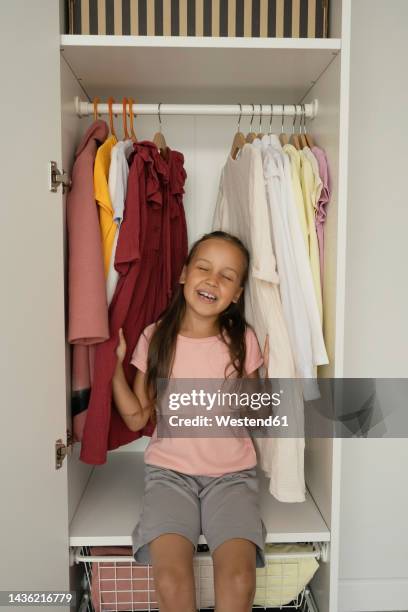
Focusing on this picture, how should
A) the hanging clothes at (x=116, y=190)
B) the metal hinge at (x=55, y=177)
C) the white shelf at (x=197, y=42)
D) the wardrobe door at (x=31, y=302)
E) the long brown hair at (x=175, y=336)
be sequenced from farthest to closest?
the long brown hair at (x=175, y=336) < the hanging clothes at (x=116, y=190) < the white shelf at (x=197, y=42) < the metal hinge at (x=55, y=177) < the wardrobe door at (x=31, y=302)

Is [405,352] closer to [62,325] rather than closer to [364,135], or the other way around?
[364,135]

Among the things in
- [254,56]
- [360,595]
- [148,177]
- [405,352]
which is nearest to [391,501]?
[360,595]

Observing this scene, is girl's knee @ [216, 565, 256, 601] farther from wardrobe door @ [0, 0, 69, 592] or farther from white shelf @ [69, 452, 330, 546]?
Result: wardrobe door @ [0, 0, 69, 592]

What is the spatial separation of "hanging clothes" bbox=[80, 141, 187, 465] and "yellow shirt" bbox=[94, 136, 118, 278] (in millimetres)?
43

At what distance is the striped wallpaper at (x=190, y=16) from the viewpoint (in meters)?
1.47

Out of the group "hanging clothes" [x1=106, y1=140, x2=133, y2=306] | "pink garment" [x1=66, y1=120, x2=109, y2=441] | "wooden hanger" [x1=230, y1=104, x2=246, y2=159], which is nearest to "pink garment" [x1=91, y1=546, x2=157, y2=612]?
"pink garment" [x1=66, y1=120, x2=109, y2=441]

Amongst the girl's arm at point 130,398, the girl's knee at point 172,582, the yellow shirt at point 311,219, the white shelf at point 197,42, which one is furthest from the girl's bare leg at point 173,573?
the white shelf at point 197,42

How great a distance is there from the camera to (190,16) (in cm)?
148

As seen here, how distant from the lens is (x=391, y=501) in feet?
6.43

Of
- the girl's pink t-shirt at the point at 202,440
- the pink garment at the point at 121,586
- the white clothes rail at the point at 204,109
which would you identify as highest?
the white clothes rail at the point at 204,109

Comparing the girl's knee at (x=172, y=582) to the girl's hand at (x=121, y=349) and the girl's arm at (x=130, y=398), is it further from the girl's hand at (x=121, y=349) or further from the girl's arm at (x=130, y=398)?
the girl's hand at (x=121, y=349)

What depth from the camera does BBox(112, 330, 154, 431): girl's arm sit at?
1.51 metres

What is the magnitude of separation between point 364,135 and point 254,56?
0.58 m

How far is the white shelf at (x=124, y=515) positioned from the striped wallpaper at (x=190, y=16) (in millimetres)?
1342
